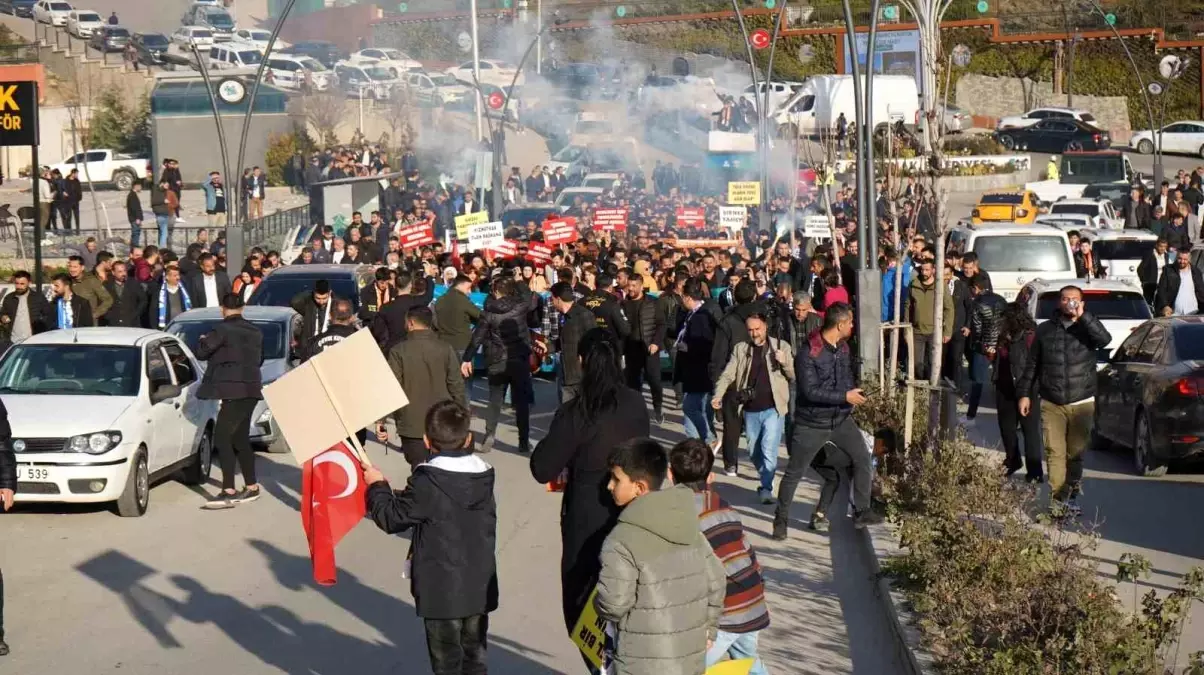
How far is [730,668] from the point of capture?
6270mm

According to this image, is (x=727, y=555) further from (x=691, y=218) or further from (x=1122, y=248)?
(x=691, y=218)

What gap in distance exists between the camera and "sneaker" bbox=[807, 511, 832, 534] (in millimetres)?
12773

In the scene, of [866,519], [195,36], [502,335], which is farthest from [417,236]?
[195,36]

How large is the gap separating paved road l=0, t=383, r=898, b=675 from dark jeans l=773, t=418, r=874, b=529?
41 cm

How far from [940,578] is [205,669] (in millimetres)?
3701

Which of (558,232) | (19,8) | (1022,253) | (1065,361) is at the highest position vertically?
(19,8)

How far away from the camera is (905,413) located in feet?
46.2

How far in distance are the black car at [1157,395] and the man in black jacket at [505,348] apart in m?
5.44

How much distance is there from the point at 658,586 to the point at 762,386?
8.26 m

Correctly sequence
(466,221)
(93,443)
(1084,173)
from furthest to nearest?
(1084,173) → (466,221) → (93,443)

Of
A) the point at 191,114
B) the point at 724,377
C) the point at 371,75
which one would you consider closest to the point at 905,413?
the point at 724,377

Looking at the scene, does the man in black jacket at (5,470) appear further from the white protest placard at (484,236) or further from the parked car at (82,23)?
the parked car at (82,23)

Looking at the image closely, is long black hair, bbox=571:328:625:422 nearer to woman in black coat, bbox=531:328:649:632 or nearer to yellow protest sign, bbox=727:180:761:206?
woman in black coat, bbox=531:328:649:632

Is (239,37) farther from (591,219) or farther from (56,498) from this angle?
(56,498)
